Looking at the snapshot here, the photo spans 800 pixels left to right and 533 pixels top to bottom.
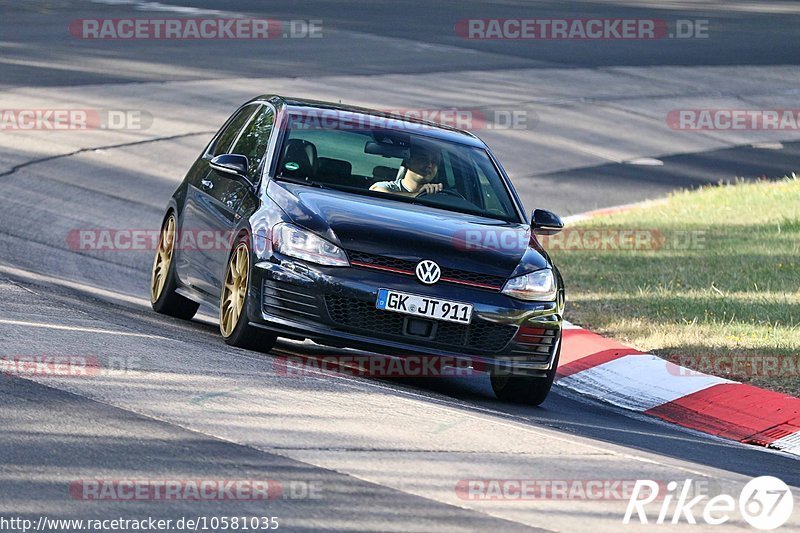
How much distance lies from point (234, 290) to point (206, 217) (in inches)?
44.7

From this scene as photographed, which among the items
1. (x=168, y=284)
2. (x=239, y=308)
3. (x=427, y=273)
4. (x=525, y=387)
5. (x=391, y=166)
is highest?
(x=391, y=166)

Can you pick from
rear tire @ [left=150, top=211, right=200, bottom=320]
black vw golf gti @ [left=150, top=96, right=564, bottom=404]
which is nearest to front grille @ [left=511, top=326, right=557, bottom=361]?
black vw golf gti @ [left=150, top=96, right=564, bottom=404]

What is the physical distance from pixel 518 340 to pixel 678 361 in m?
2.41

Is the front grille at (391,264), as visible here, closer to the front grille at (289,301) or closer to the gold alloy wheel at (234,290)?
the front grille at (289,301)

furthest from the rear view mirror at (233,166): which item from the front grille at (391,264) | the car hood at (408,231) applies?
the front grille at (391,264)

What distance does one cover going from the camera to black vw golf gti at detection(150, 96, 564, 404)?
877cm

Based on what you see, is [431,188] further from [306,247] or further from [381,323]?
[381,323]

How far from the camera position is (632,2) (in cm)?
3928

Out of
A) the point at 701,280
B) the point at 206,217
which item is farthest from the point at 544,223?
the point at 701,280

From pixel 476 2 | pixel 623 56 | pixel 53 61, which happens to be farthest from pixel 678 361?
pixel 476 2

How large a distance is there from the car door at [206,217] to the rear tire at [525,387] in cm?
196

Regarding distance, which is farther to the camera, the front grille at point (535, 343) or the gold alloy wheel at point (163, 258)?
the gold alloy wheel at point (163, 258)

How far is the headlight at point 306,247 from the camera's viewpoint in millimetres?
8797

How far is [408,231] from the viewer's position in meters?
8.98
